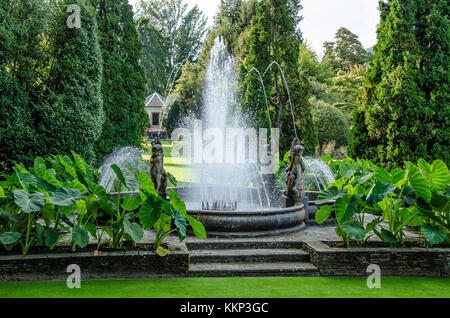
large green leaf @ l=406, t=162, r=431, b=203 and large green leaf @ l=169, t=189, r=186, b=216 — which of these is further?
large green leaf @ l=406, t=162, r=431, b=203

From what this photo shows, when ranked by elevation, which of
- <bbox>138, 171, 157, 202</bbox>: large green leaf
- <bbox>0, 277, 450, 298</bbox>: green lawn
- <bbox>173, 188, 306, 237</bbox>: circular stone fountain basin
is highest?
<bbox>138, 171, 157, 202</bbox>: large green leaf

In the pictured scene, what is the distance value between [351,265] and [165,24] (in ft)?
133

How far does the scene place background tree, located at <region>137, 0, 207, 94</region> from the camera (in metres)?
39.7

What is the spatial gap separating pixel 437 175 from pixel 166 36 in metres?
39.4

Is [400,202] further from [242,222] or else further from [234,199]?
[234,199]

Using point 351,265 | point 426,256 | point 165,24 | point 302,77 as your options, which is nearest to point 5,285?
point 351,265

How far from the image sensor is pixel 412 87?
11422mm

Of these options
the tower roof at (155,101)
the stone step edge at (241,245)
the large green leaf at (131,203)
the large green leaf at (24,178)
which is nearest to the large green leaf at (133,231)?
the large green leaf at (131,203)

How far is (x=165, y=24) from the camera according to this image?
41.7m

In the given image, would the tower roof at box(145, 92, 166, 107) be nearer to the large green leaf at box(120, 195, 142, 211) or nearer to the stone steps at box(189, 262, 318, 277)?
the large green leaf at box(120, 195, 142, 211)

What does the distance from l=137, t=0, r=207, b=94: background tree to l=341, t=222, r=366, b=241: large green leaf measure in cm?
3592

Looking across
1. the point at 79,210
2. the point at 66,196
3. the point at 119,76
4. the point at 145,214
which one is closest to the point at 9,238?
the point at 66,196

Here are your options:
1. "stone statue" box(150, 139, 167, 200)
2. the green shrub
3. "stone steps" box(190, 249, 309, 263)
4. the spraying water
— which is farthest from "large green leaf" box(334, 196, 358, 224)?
the green shrub
